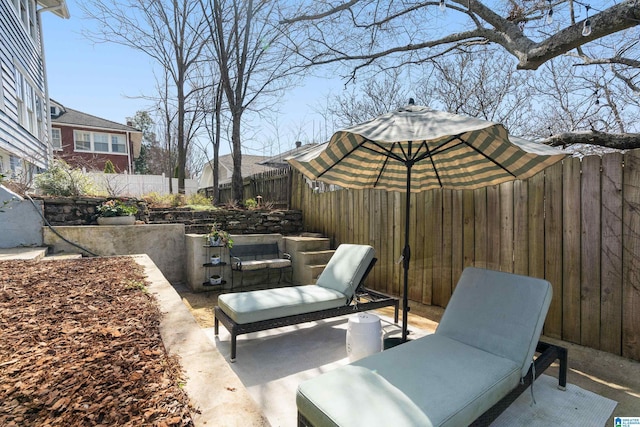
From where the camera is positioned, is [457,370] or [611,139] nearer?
[457,370]

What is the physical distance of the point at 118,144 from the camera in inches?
742

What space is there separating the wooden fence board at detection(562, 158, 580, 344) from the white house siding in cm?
1057

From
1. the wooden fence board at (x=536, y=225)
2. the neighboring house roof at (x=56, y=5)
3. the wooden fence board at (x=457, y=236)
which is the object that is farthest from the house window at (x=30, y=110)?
the wooden fence board at (x=536, y=225)

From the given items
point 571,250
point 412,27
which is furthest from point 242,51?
point 571,250

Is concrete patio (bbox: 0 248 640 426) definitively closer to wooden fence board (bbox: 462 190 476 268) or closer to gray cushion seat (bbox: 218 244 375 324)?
gray cushion seat (bbox: 218 244 375 324)

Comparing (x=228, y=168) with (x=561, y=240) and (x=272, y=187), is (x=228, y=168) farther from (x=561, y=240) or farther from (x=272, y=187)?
(x=561, y=240)

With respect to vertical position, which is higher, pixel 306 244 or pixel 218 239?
pixel 218 239

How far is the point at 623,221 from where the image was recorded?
2.99 metres

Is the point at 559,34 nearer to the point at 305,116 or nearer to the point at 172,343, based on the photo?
the point at 172,343

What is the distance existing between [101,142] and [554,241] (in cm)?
2170

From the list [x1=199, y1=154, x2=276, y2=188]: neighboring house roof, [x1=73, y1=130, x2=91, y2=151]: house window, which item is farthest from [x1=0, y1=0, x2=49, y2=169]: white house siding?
[x1=199, y1=154, x2=276, y2=188]: neighboring house roof

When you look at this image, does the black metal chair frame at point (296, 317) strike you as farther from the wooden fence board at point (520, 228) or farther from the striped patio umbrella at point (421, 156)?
the wooden fence board at point (520, 228)

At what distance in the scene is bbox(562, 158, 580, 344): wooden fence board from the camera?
3289mm

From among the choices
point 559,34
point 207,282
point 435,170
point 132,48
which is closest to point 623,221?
point 435,170
